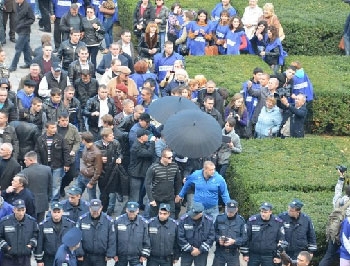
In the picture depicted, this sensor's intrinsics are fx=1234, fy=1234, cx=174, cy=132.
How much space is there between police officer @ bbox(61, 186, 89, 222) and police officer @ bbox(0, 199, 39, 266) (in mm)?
640

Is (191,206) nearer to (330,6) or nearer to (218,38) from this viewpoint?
(218,38)

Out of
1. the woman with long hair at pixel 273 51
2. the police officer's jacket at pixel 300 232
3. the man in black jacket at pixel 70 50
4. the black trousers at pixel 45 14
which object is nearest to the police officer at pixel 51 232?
the police officer's jacket at pixel 300 232

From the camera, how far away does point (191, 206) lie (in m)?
20.0

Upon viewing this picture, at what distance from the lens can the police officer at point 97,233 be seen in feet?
61.6

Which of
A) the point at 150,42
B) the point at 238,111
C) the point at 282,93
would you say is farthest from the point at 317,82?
the point at 238,111

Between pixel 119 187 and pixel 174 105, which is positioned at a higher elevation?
pixel 174 105

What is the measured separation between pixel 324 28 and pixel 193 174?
9811 mm

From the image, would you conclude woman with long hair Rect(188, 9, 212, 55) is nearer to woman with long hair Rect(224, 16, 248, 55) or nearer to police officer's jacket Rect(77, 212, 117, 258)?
woman with long hair Rect(224, 16, 248, 55)

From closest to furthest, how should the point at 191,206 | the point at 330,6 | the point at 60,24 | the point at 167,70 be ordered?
the point at 191,206 → the point at 167,70 → the point at 60,24 → the point at 330,6

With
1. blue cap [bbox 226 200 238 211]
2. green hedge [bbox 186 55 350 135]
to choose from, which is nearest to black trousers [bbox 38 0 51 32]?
green hedge [bbox 186 55 350 135]

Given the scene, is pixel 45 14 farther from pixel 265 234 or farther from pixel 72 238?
pixel 72 238

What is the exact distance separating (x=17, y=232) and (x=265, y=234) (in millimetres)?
3822

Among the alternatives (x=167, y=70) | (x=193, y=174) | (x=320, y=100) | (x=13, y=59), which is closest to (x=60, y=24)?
(x=13, y=59)

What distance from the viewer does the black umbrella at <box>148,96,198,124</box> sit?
21.0 meters
